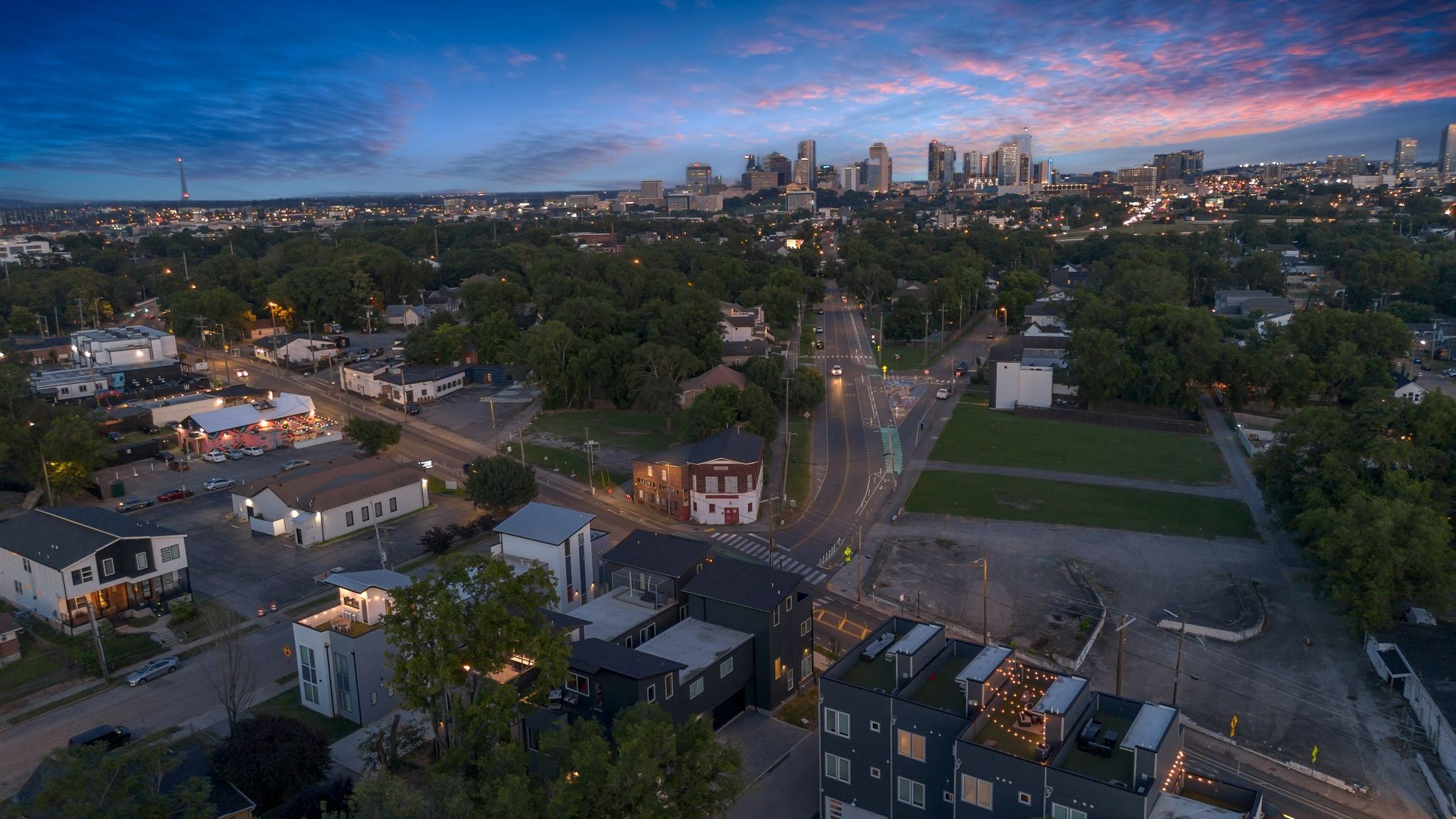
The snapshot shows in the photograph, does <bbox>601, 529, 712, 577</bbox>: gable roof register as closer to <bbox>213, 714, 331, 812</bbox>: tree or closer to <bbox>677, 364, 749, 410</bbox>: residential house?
<bbox>213, 714, 331, 812</bbox>: tree

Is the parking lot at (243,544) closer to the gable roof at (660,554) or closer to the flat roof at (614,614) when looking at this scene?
the gable roof at (660,554)

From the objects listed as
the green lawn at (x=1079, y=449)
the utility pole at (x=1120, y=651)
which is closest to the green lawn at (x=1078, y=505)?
the green lawn at (x=1079, y=449)

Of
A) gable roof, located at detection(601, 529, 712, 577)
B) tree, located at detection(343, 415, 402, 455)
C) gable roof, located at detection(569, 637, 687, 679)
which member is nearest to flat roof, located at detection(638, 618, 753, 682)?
gable roof, located at detection(569, 637, 687, 679)

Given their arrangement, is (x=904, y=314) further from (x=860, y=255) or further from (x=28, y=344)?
(x=28, y=344)

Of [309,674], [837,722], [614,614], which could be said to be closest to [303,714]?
[309,674]

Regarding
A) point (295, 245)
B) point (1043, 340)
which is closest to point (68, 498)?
point (1043, 340)

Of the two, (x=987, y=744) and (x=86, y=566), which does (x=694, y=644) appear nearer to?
(x=987, y=744)

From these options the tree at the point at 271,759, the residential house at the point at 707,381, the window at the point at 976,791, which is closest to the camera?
the window at the point at 976,791
